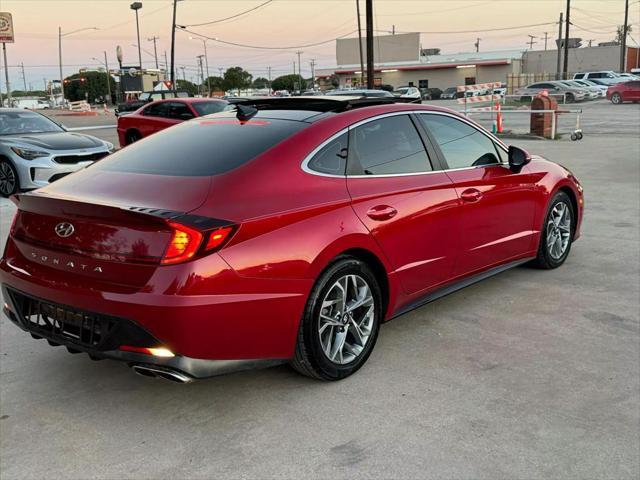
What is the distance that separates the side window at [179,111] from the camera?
15584 mm

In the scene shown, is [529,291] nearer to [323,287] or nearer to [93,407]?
[323,287]

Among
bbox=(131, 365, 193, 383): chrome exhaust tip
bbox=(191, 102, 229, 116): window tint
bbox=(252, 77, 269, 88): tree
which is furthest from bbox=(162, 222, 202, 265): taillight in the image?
bbox=(252, 77, 269, 88): tree

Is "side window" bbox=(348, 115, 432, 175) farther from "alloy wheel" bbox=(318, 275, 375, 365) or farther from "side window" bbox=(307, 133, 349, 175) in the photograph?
"alloy wheel" bbox=(318, 275, 375, 365)

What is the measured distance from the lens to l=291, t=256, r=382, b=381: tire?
3430mm

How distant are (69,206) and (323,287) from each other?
1.40 metres

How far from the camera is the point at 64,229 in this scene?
325 centimetres

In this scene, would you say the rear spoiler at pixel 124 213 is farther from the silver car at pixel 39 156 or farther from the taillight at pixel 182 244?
the silver car at pixel 39 156

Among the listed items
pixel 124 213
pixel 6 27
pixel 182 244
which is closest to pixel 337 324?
pixel 182 244

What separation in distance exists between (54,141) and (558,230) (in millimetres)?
8109

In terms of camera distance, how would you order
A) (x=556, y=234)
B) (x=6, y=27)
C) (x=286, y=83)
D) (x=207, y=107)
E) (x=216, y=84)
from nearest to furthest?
(x=556, y=234) → (x=207, y=107) → (x=6, y=27) → (x=216, y=84) → (x=286, y=83)

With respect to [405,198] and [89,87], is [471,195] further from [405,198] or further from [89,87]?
[89,87]

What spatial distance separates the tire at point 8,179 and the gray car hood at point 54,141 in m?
0.40

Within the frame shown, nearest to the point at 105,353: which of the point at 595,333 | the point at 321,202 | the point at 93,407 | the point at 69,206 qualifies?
the point at 93,407

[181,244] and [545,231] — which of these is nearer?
[181,244]
